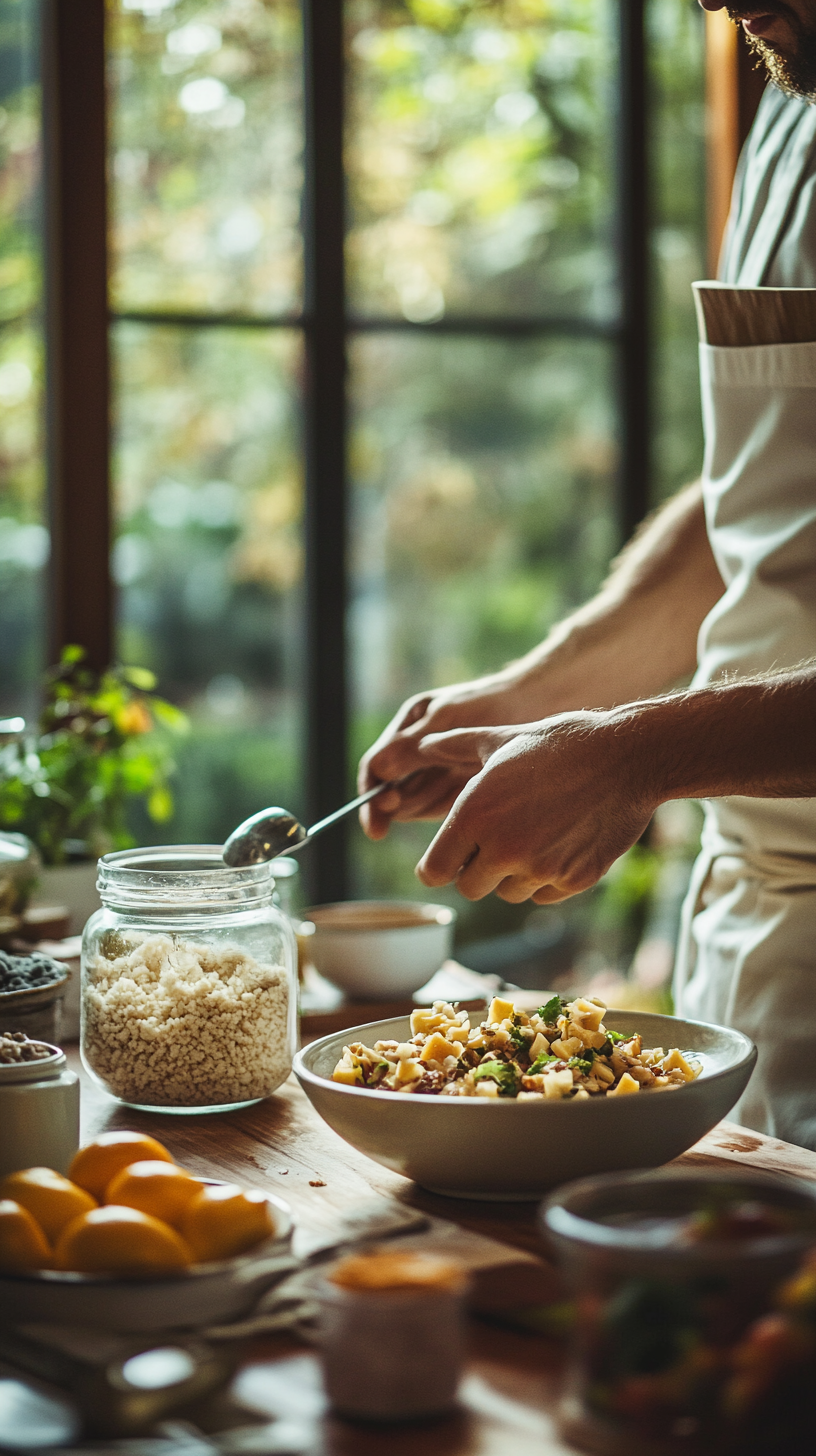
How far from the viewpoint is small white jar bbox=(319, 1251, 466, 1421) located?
64cm

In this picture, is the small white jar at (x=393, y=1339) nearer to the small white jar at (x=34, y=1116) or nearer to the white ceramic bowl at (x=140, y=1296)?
the white ceramic bowl at (x=140, y=1296)

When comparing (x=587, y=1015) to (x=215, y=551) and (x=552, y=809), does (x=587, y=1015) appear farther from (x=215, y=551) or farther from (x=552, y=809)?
(x=215, y=551)

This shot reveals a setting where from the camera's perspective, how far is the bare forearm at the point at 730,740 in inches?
40.9

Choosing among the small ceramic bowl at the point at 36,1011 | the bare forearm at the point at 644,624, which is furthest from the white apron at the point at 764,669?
the small ceramic bowl at the point at 36,1011

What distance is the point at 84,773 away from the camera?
2.00 meters

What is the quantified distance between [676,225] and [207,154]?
1.04m

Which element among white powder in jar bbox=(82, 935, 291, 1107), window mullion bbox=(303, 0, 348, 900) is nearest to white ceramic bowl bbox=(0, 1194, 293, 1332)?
white powder in jar bbox=(82, 935, 291, 1107)

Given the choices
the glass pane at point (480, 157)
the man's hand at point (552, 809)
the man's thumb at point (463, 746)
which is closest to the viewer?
the man's hand at point (552, 809)

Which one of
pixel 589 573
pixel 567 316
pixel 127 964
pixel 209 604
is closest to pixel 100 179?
pixel 209 604

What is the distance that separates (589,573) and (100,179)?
1286 mm

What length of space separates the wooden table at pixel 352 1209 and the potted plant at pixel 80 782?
66 centimetres

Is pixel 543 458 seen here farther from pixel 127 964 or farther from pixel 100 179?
pixel 127 964

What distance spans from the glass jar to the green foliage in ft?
2.49

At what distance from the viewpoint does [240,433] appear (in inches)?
112
